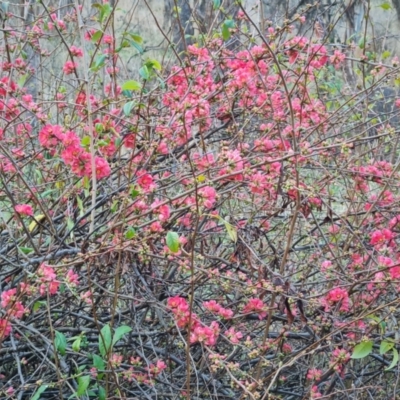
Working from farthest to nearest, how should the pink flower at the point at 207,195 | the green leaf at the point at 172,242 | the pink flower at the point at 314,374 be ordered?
1. the pink flower at the point at 314,374
2. the pink flower at the point at 207,195
3. the green leaf at the point at 172,242

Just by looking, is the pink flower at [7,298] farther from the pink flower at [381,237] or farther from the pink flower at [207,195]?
the pink flower at [381,237]

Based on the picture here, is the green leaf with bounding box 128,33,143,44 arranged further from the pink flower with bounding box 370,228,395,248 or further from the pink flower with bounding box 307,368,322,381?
the pink flower with bounding box 307,368,322,381

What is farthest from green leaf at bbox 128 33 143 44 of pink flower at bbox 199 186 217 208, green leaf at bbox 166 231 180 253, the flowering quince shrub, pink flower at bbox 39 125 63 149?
green leaf at bbox 166 231 180 253

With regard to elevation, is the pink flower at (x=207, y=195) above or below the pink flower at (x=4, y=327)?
above

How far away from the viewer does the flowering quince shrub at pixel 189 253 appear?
85.7 inches

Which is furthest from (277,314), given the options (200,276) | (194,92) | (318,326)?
(194,92)

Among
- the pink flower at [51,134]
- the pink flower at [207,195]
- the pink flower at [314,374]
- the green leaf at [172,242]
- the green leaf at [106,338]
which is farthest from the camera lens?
the pink flower at [314,374]

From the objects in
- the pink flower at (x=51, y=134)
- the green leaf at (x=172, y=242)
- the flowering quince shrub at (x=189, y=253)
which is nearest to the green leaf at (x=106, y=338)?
the flowering quince shrub at (x=189, y=253)

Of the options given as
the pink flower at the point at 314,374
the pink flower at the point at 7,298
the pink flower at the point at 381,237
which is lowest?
the pink flower at the point at 314,374

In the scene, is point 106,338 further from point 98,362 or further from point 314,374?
point 314,374

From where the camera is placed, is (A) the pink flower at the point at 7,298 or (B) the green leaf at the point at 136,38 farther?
(B) the green leaf at the point at 136,38

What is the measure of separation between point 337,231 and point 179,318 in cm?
85

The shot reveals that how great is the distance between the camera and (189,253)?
2336 millimetres

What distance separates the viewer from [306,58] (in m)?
2.60
